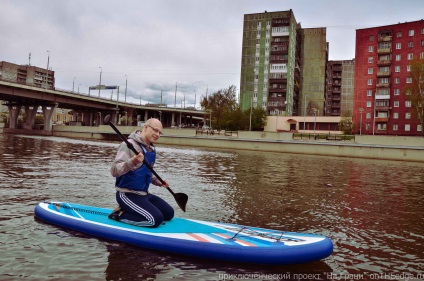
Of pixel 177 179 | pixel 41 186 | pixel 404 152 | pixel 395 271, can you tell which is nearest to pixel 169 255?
pixel 395 271

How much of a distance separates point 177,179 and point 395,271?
10.7m

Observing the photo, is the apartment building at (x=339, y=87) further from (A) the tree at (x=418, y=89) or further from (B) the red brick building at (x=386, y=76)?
(A) the tree at (x=418, y=89)

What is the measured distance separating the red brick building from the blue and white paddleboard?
77233mm

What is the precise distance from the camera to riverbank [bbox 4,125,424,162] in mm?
40500

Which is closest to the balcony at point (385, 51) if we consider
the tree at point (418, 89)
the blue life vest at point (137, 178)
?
the tree at point (418, 89)

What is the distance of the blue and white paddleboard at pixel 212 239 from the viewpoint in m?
5.33

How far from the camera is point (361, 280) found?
518 cm

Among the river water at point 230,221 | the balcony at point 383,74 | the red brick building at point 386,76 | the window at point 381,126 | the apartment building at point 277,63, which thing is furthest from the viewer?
the apartment building at point 277,63

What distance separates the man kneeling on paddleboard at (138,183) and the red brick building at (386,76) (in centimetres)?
7746

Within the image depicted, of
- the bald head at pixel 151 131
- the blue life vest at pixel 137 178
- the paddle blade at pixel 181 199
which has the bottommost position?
the paddle blade at pixel 181 199

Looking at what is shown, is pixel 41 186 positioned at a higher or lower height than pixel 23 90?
lower

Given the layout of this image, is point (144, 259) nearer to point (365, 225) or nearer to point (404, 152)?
point (365, 225)

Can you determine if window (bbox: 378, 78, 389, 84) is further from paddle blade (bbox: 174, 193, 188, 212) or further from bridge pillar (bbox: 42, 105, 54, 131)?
paddle blade (bbox: 174, 193, 188, 212)

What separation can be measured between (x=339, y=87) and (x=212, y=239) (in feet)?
431
